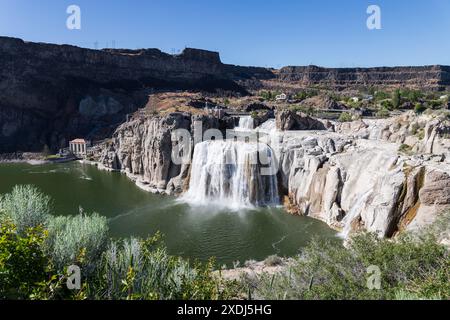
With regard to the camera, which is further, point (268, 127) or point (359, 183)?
point (268, 127)

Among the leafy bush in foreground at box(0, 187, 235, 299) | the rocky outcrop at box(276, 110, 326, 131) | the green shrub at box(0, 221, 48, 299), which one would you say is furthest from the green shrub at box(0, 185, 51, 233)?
the rocky outcrop at box(276, 110, 326, 131)

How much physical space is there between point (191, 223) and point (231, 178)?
8102mm

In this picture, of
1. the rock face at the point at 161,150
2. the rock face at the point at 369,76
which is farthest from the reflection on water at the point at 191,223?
the rock face at the point at 369,76

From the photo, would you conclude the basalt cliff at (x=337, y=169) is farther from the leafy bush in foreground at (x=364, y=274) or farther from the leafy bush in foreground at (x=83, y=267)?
the leafy bush in foreground at (x=83, y=267)

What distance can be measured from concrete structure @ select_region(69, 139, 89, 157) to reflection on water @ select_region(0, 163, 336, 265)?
19.8m

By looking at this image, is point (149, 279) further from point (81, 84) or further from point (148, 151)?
point (81, 84)

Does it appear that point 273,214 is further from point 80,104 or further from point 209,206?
point 80,104

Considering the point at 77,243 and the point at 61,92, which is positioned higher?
the point at 61,92

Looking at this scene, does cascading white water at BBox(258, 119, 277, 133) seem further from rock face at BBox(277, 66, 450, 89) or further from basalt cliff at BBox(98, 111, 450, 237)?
rock face at BBox(277, 66, 450, 89)

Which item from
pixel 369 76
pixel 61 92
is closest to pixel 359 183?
pixel 61 92

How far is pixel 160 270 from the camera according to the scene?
1152 centimetres

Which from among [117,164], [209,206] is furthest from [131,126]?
[209,206]

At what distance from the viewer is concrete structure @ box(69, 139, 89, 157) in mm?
64312

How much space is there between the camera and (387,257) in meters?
11.9
